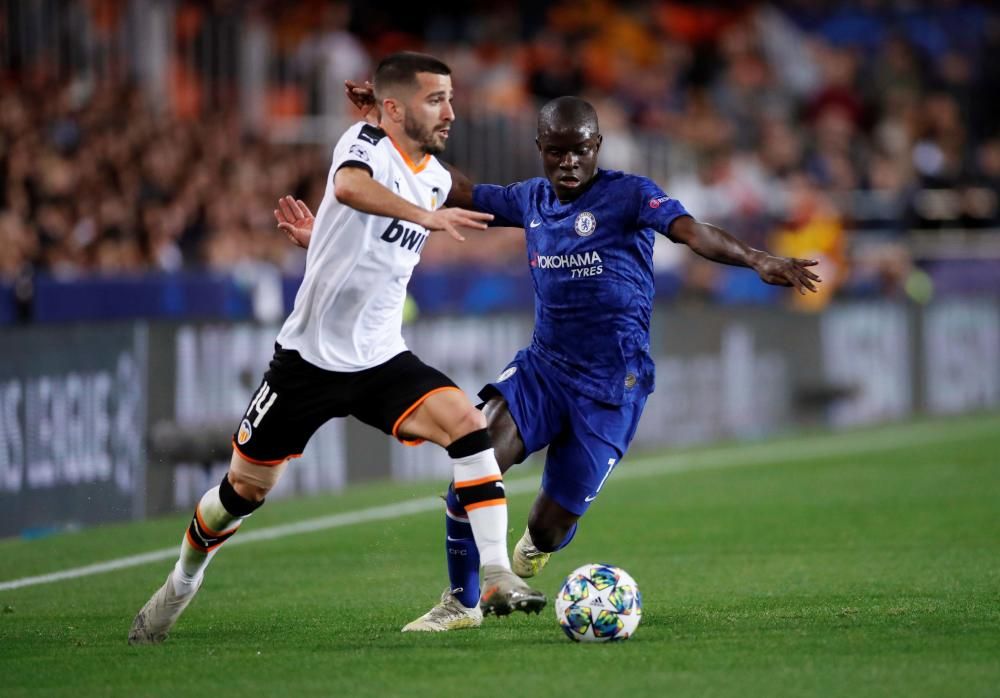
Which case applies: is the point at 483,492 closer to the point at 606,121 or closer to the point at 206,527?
the point at 206,527

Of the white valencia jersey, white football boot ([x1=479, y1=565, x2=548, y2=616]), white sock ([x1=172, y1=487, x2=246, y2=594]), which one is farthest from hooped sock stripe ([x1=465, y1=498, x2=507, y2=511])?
white sock ([x1=172, y1=487, x2=246, y2=594])

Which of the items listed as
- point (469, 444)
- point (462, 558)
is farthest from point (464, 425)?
point (462, 558)

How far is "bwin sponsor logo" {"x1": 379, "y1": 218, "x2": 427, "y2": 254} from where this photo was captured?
24.0ft

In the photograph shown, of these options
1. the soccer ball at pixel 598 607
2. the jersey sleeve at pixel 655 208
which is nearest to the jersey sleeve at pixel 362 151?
the jersey sleeve at pixel 655 208

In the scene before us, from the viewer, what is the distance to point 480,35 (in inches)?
1022

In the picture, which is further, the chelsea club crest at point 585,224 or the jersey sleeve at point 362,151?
the chelsea club crest at point 585,224

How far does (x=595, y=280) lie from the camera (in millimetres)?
8125

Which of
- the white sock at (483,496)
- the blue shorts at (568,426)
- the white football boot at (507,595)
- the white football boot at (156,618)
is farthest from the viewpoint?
the blue shorts at (568,426)

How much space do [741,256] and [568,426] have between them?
1391 mm

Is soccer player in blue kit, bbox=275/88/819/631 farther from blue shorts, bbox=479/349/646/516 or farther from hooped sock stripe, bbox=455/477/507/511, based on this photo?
hooped sock stripe, bbox=455/477/507/511

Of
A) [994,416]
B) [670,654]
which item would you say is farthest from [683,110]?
[670,654]

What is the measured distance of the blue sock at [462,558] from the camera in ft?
25.2

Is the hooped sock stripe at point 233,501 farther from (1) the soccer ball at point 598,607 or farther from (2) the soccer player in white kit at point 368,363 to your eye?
(1) the soccer ball at point 598,607

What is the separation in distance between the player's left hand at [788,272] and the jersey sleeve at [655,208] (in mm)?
579
